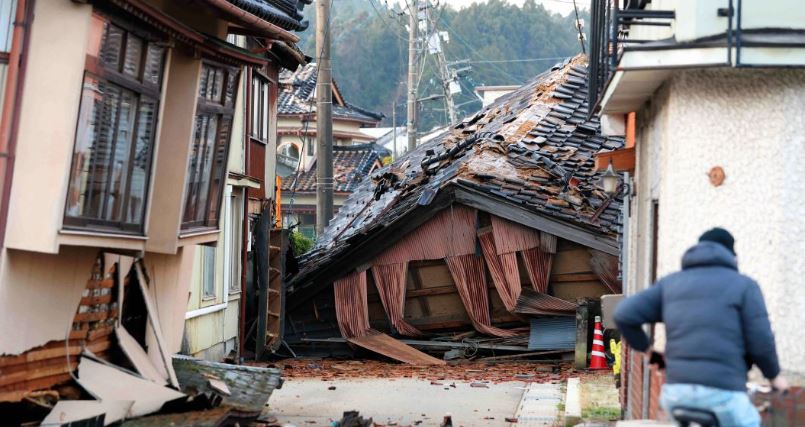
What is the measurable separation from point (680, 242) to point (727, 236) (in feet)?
6.81

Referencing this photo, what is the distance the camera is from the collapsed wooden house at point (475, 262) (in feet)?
69.6

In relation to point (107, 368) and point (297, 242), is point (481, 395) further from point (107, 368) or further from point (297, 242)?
point (297, 242)

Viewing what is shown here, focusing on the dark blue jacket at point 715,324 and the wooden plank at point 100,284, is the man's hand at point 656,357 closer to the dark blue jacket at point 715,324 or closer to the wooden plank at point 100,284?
the dark blue jacket at point 715,324

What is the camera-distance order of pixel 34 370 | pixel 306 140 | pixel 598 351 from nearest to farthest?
pixel 34 370 → pixel 598 351 → pixel 306 140

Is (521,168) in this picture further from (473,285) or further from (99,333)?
(99,333)

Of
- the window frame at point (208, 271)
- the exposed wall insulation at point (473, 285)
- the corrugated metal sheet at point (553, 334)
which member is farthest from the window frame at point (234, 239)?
the corrugated metal sheet at point (553, 334)

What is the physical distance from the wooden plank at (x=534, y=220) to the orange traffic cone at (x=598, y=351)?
1.59 meters

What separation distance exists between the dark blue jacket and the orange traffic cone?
13.2m

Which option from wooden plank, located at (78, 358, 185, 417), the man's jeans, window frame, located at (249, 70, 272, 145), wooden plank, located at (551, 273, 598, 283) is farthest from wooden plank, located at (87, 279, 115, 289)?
wooden plank, located at (551, 273, 598, 283)

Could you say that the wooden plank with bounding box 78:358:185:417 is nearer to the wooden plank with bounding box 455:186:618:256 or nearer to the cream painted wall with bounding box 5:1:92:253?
the cream painted wall with bounding box 5:1:92:253

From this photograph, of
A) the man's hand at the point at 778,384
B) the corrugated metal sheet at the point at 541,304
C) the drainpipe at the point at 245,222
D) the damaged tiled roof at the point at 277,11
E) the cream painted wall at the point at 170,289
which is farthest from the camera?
the drainpipe at the point at 245,222

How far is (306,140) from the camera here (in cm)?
5403

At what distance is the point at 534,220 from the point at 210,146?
351 inches

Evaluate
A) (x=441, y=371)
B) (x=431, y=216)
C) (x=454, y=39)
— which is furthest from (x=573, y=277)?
(x=454, y=39)
